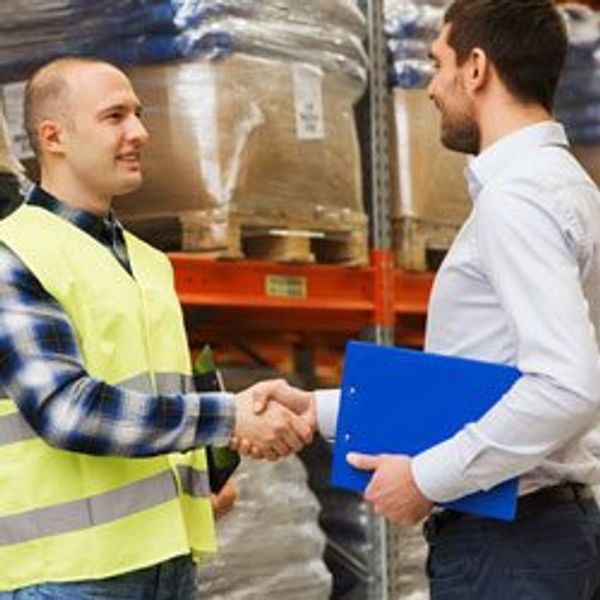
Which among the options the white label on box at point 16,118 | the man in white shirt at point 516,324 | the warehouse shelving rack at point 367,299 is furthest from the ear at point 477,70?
the warehouse shelving rack at point 367,299

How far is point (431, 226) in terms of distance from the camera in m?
5.14

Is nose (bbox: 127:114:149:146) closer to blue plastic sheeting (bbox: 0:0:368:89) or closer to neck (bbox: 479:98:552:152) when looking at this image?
neck (bbox: 479:98:552:152)

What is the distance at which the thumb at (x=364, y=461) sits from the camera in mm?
2910

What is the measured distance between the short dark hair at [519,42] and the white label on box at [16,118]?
62.5 inches

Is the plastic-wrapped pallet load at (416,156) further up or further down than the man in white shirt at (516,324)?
further down

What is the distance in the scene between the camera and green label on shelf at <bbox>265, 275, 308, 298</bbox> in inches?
186

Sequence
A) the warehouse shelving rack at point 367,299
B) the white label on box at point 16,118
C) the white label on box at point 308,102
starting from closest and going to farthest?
the white label on box at point 16,118
the white label on box at point 308,102
the warehouse shelving rack at point 367,299

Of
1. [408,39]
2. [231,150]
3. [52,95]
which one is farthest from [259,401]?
[408,39]

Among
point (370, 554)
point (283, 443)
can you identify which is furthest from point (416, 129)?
point (283, 443)

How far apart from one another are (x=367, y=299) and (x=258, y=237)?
531 mm

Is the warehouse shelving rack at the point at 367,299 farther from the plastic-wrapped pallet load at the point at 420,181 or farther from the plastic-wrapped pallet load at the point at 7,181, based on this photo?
the plastic-wrapped pallet load at the point at 7,181

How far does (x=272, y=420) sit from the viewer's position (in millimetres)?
3330

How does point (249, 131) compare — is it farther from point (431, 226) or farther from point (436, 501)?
point (436, 501)

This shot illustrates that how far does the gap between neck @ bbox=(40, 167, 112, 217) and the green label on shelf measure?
4.55ft
